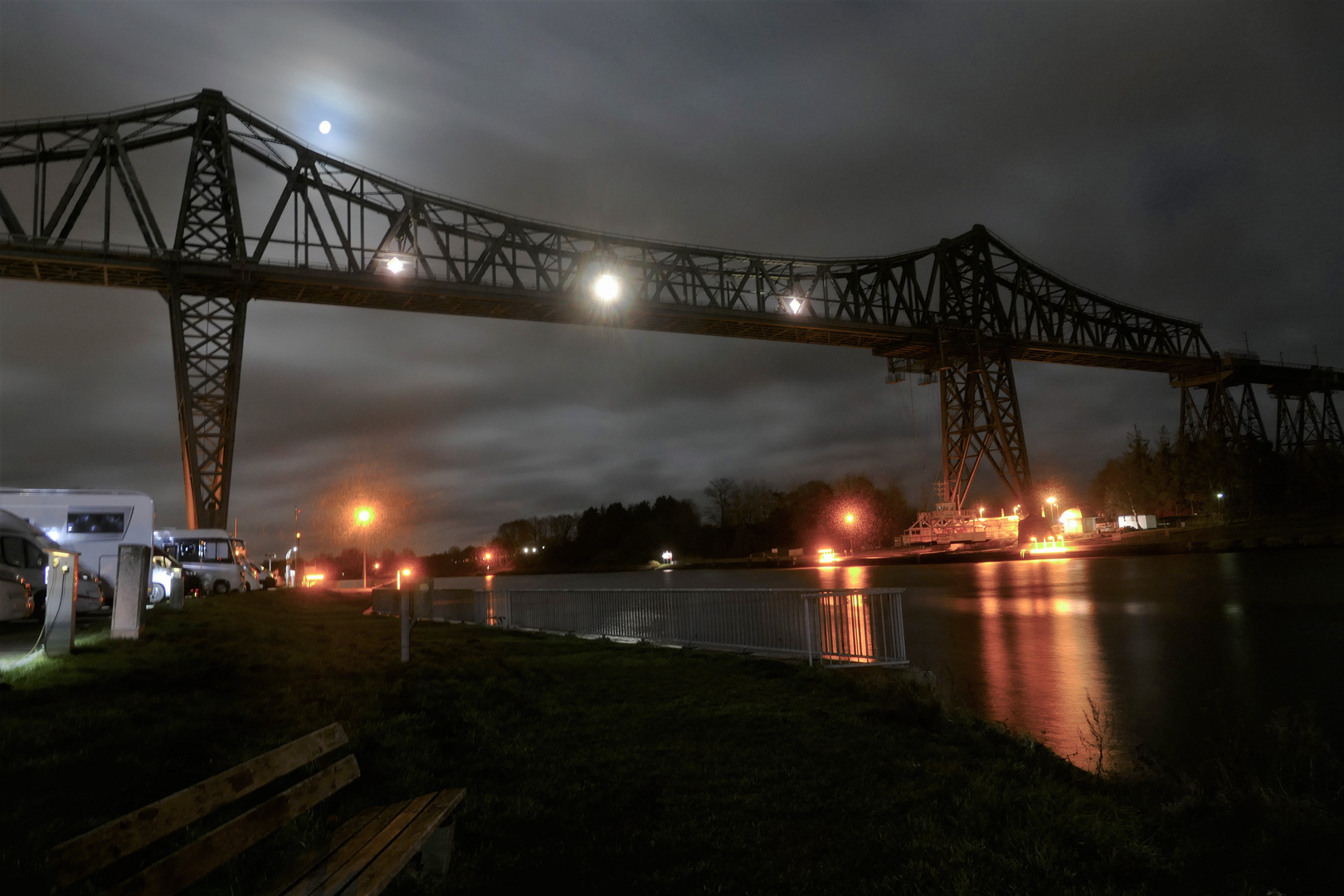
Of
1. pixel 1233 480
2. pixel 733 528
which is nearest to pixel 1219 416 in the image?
pixel 1233 480

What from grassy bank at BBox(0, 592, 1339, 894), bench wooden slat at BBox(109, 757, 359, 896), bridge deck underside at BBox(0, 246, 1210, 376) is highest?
bridge deck underside at BBox(0, 246, 1210, 376)

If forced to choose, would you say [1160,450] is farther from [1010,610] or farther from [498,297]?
[498,297]

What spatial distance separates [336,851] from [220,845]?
888 millimetres

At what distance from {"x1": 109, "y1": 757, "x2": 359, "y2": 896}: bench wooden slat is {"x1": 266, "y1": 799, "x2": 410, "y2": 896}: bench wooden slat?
229 mm

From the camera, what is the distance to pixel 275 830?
3.03 m

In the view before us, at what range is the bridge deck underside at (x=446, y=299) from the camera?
30.1m

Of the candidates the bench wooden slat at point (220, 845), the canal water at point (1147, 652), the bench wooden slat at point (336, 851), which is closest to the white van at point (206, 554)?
the canal water at point (1147, 652)

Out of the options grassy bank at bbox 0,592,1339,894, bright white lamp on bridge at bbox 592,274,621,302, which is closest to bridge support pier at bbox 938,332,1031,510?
bright white lamp on bridge at bbox 592,274,621,302

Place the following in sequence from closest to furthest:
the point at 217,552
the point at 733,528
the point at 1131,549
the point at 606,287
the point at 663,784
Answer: the point at 663,784 < the point at 217,552 < the point at 606,287 < the point at 1131,549 < the point at 733,528

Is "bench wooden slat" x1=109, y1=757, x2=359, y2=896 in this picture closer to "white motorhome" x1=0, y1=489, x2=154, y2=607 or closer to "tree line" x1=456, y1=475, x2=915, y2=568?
"white motorhome" x1=0, y1=489, x2=154, y2=607

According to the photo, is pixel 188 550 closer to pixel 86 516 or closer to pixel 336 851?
pixel 86 516

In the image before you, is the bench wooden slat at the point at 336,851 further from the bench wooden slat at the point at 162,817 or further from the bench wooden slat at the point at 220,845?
the bench wooden slat at the point at 162,817

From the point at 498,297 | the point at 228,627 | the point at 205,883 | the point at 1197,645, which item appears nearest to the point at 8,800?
the point at 205,883

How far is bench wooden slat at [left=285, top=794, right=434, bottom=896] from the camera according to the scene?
295cm
